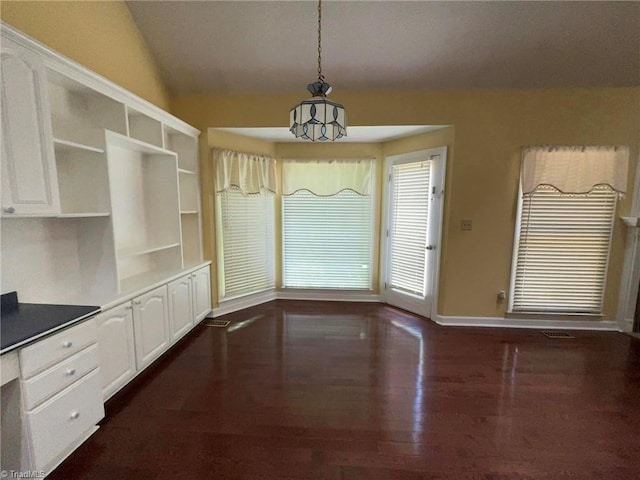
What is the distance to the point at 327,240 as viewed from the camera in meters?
4.41

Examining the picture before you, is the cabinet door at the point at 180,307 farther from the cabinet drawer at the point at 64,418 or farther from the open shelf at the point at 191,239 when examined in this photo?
the cabinet drawer at the point at 64,418

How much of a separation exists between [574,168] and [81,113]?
501cm

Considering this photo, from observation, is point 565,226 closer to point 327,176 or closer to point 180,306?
point 327,176

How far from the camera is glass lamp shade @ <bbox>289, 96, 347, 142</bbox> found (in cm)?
182

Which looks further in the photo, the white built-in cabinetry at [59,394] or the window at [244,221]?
the window at [244,221]

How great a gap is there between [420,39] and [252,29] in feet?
5.59

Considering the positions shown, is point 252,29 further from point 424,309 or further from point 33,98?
point 424,309

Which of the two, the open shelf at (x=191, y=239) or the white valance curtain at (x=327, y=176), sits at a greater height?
the white valance curtain at (x=327, y=176)

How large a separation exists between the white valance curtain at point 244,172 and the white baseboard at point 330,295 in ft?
5.39

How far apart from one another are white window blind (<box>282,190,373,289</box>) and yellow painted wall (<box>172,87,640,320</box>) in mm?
1179

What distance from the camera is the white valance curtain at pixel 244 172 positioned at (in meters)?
3.65

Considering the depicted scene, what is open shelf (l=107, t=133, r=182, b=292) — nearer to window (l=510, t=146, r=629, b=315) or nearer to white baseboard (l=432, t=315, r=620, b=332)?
white baseboard (l=432, t=315, r=620, b=332)

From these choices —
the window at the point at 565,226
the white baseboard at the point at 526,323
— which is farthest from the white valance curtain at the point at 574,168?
the white baseboard at the point at 526,323

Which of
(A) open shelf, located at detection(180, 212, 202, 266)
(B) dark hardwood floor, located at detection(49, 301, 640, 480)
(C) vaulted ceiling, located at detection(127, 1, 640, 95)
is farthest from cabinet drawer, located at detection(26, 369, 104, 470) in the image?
(C) vaulted ceiling, located at detection(127, 1, 640, 95)
